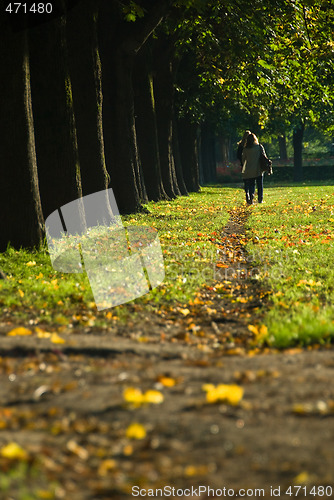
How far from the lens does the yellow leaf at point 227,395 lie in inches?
146

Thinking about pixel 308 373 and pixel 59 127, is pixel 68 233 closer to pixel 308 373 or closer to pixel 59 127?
pixel 59 127

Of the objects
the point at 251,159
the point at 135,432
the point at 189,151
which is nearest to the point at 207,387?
the point at 135,432

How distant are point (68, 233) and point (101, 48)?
7.31 m

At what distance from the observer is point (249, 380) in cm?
418

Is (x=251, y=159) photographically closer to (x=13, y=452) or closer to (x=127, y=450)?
(x=127, y=450)

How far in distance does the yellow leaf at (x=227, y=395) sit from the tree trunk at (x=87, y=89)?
11091mm

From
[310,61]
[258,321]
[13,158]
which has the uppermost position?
[310,61]

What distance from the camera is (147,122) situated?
2152 centimetres

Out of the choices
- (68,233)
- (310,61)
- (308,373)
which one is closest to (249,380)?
(308,373)

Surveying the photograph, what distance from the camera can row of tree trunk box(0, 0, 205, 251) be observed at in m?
10.2

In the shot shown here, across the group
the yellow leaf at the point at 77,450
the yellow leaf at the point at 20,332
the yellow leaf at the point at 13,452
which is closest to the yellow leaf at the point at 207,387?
the yellow leaf at the point at 77,450

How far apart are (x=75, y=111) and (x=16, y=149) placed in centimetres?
446

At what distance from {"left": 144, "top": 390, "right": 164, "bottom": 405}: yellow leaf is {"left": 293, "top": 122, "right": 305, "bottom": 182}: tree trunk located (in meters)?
52.4

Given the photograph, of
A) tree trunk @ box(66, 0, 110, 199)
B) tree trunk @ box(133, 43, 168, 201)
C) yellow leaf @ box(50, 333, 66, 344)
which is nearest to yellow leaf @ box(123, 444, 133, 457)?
yellow leaf @ box(50, 333, 66, 344)
